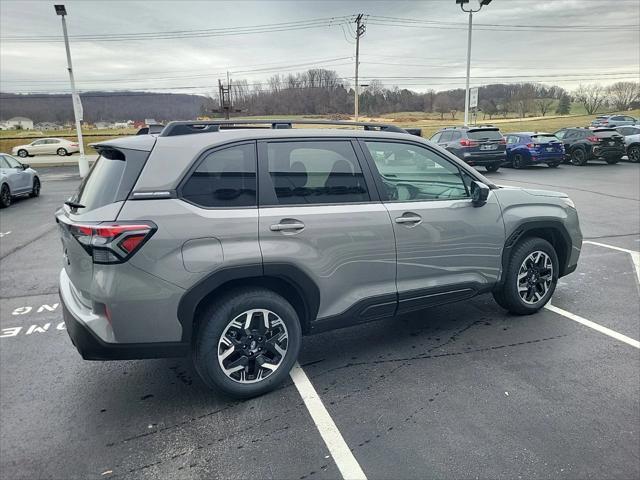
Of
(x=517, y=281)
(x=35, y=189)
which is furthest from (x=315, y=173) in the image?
(x=35, y=189)

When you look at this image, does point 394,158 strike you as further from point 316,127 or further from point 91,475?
point 91,475

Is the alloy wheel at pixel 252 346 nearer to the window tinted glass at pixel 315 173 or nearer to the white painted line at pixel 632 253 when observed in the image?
the window tinted glass at pixel 315 173

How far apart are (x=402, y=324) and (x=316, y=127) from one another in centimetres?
206

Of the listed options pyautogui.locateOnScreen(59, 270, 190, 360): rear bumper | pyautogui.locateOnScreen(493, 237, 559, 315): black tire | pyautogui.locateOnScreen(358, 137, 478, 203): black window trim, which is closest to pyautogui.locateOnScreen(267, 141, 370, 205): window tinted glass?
pyautogui.locateOnScreen(358, 137, 478, 203): black window trim

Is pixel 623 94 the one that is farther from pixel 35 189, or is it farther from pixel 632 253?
pixel 35 189

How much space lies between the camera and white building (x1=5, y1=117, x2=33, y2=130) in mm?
69688

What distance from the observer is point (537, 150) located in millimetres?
19828

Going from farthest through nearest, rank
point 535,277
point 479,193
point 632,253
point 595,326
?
point 632,253, point 535,277, point 595,326, point 479,193

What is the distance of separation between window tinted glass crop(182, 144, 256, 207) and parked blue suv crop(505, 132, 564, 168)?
64.4 feet

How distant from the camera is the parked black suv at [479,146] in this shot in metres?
18.5

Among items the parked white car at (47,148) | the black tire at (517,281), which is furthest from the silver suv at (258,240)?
the parked white car at (47,148)

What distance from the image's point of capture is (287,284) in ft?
10.6

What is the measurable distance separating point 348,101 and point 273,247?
42.4 m

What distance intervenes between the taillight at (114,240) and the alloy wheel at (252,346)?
2.59ft
